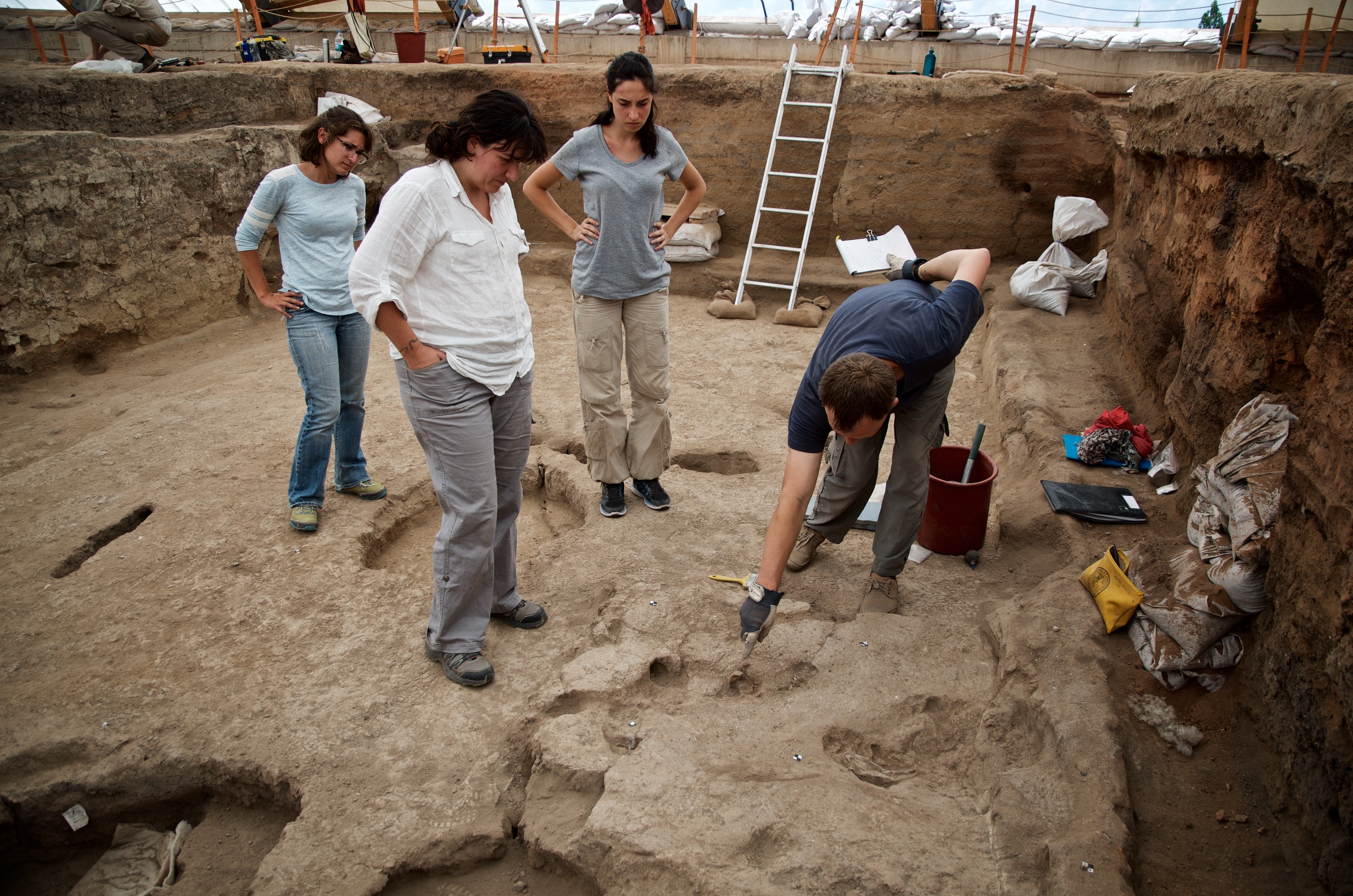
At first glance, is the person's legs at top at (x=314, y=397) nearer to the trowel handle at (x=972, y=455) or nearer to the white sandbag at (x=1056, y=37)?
the trowel handle at (x=972, y=455)

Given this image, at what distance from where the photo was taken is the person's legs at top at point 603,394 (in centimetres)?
348

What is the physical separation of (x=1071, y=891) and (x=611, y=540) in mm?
2143

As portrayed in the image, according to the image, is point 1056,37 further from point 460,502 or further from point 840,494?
point 460,502

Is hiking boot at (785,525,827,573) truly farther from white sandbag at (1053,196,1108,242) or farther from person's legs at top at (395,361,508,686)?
white sandbag at (1053,196,1108,242)

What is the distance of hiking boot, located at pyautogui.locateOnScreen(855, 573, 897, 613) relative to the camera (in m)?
3.02

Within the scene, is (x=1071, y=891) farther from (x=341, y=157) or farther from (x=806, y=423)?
(x=341, y=157)

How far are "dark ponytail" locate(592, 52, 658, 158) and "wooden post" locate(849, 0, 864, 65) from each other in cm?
551

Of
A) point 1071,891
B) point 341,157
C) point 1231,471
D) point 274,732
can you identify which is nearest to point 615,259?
point 341,157

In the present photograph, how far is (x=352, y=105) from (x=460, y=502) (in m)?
6.09

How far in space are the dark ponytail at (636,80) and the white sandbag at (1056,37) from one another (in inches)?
351

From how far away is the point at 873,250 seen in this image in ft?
23.0

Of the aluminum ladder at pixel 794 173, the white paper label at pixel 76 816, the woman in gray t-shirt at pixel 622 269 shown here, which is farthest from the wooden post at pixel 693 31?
the white paper label at pixel 76 816

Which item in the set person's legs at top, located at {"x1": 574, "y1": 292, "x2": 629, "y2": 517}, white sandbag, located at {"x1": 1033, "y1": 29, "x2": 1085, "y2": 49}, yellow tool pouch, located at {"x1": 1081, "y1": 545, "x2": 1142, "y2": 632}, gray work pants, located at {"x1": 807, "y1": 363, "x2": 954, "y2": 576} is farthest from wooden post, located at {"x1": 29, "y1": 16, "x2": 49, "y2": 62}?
yellow tool pouch, located at {"x1": 1081, "y1": 545, "x2": 1142, "y2": 632}

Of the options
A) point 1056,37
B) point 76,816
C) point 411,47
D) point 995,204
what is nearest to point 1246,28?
point 995,204
